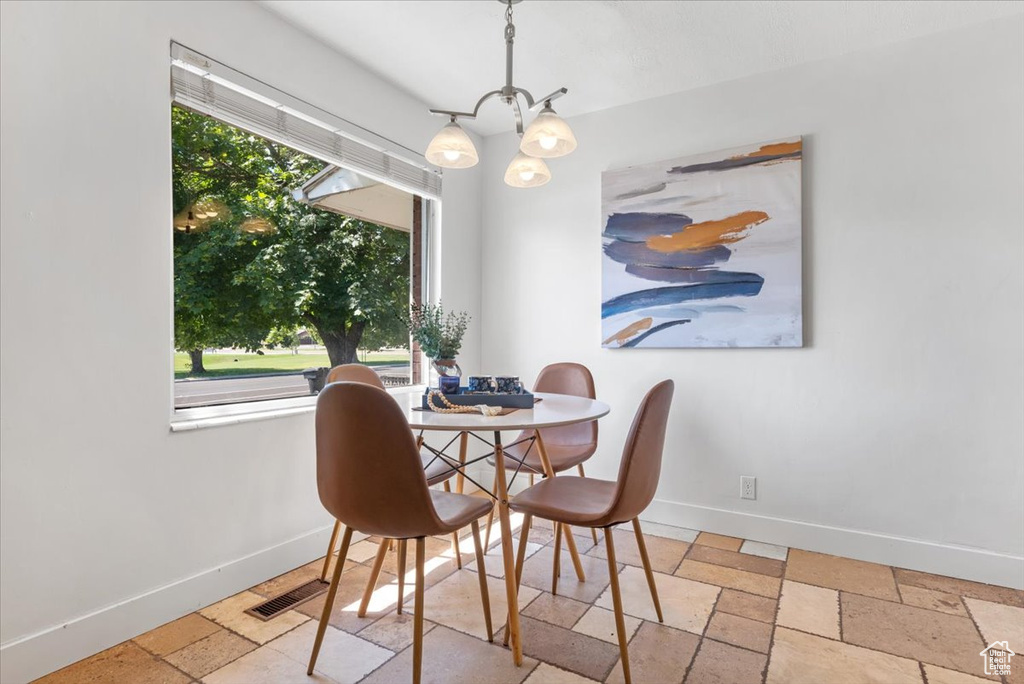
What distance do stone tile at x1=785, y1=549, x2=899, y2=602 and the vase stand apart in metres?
1.76

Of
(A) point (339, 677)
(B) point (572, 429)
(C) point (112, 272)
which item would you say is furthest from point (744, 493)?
(C) point (112, 272)

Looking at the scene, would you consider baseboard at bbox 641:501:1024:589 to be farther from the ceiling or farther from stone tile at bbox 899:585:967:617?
the ceiling

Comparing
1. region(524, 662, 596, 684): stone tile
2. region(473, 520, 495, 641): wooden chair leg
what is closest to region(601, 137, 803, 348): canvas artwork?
region(473, 520, 495, 641): wooden chair leg

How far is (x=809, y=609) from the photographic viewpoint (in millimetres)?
2086

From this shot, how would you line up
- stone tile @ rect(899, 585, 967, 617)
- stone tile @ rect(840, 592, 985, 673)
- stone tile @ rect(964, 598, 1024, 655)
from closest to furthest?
stone tile @ rect(840, 592, 985, 673) → stone tile @ rect(964, 598, 1024, 655) → stone tile @ rect(899, 585, 967, 617)

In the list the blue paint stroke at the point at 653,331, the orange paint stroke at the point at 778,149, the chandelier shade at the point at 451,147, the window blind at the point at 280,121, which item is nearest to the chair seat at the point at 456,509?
the chandelier shade at the point at 451,147

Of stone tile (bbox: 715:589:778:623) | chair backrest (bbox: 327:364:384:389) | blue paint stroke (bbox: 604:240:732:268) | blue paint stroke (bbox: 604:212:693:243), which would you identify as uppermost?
blue paint stroke (bbox: 604:212:693:243)

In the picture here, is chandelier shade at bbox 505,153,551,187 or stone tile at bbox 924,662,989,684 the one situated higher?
chandelier shade at bbox 505,153,551,187

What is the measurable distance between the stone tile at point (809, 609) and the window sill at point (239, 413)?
2236 millimetres

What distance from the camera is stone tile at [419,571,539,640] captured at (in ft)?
6.44

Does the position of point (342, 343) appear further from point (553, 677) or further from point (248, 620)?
point (553, 677)

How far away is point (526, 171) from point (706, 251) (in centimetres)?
123

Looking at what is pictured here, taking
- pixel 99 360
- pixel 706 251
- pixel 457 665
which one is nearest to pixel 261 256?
pixel 99 360

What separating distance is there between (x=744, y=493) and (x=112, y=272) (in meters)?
3.05
